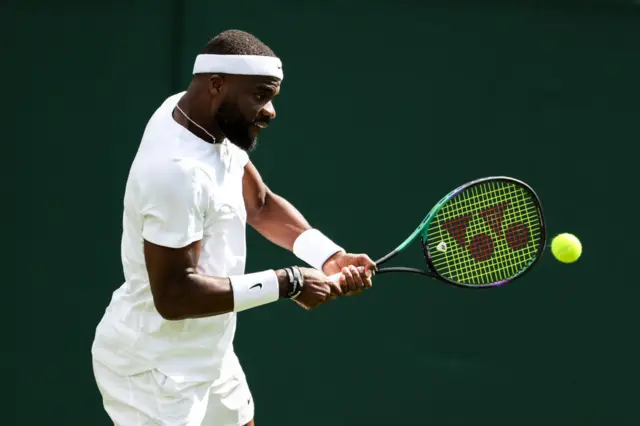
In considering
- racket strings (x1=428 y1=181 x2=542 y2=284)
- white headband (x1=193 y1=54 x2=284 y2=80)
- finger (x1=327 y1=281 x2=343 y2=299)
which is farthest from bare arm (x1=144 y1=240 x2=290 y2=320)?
racket strings (x1=428 y1=181 x2=542 y2=284)

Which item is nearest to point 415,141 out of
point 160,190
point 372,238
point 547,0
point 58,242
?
point 372,238

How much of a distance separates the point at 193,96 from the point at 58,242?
1362 millimetres

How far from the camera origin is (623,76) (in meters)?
5.21

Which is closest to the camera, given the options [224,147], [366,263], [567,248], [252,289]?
[252,289]

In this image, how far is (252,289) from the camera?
362 centimetres

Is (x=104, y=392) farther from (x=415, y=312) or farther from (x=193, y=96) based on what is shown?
(x=415, y=312)

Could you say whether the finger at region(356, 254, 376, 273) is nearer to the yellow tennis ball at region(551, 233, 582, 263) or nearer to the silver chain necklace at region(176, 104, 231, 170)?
the silver chain necklace at region(176, 104, 231, 170)

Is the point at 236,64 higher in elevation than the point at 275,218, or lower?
higher

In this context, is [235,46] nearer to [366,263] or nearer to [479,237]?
[366,263]

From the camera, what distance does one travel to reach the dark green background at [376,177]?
4793 mm

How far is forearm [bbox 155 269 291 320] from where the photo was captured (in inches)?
137

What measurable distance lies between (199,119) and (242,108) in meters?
0.13

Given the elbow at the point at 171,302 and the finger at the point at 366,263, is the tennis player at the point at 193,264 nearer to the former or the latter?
the elbow at the point at 171,302

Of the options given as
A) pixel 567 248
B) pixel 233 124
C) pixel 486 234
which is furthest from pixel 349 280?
pixel 567 248
